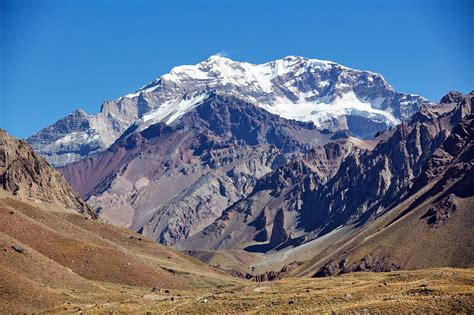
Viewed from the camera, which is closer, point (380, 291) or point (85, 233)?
point (380, 291)

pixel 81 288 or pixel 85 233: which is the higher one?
pixel 85 233

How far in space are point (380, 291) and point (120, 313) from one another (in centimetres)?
3472

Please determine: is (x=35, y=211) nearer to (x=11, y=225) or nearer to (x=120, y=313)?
(x=11, y=225)

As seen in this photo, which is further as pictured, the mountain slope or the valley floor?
the mountain slope

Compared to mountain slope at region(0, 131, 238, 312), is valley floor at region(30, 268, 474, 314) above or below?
below

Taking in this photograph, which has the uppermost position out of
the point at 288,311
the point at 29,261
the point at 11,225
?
the point at 11,225

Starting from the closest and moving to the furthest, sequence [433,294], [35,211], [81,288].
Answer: [433,294] → [81,288] → [35,211]

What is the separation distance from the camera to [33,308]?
362ft

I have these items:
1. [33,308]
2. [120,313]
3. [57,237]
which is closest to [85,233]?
[57,237]

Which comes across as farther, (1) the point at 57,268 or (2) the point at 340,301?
(1) the point at 57,268

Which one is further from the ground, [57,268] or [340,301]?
[57,268]

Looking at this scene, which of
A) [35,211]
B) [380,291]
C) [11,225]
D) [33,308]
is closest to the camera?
[380,291]

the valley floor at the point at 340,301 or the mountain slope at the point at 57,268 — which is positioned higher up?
the mountain slope at the point at 57,268

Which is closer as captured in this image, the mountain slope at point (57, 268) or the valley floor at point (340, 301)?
the valley floor at point (340, 301)
